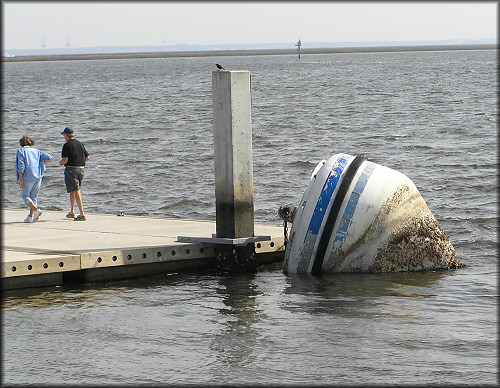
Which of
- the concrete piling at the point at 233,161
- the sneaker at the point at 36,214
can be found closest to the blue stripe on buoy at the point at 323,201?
the concrete piling at the point at 233,161

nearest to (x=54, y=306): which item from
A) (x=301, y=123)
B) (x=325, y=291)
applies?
(x=325, y=291)

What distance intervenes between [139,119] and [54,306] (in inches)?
1474

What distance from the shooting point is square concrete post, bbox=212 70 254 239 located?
42.9 ft

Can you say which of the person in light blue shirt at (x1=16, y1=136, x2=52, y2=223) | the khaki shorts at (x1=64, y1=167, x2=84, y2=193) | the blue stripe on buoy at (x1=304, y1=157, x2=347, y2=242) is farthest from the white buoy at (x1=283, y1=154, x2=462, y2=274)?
the person in light blue shirt at (x1=16, y1=136, x2=52, y2=223)

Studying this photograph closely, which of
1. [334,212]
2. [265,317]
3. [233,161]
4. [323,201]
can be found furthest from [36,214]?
[265,317]

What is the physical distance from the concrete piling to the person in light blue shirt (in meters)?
3.70

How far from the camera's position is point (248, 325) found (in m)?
11.0

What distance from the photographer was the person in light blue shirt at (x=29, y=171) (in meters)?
15.6

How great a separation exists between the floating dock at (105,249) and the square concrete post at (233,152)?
1.38ft

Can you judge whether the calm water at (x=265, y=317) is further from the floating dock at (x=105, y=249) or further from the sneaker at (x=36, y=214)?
the sneaker at (x=36, y=214)

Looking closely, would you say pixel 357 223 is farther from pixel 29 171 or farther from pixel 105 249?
pixel 29 171

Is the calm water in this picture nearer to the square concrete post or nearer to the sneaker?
the square concrete post

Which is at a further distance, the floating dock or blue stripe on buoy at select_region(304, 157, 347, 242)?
blue stripe on buoy at select_region(304, 157, 347, 242)

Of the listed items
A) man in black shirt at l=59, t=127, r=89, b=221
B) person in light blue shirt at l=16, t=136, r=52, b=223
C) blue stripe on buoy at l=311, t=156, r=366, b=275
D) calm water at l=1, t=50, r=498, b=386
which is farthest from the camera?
man in black shirt at l=59, t=127, r=89, b=221
